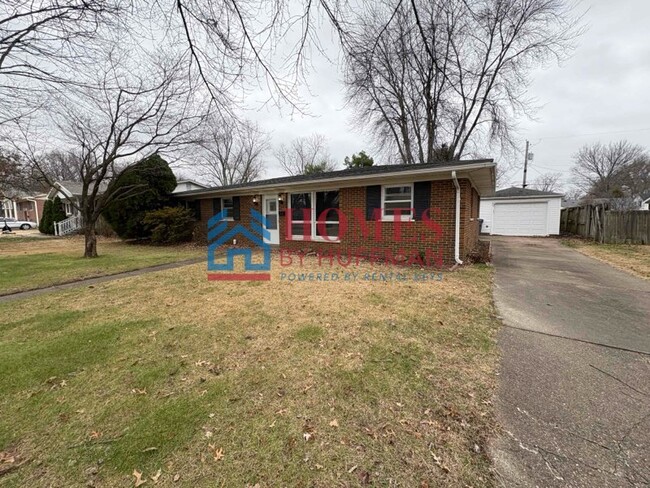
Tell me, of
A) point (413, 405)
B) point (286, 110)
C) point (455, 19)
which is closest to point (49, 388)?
point (413, 405)

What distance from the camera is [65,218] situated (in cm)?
2084

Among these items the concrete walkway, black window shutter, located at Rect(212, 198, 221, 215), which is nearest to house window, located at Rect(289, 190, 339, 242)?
the concrete walkway

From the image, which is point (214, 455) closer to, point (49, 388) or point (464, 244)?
point (49, 388)

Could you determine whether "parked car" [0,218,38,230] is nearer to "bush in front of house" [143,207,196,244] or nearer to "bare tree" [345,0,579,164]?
"bush in front of house" [143,207,196,244]

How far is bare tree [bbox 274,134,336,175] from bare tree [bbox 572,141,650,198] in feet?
97.0

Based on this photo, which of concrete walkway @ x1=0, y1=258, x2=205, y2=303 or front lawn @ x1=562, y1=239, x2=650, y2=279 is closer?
concrete walkway @ x1=0, y1=258, x2=205, y2=303

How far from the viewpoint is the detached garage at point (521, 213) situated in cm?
1638

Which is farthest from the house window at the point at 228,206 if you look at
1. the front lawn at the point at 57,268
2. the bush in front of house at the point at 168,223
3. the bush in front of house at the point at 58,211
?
the bush in front of house at the point at 58,211

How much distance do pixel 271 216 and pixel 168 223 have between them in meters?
5.09

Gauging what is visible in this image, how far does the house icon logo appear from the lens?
21.9 feet

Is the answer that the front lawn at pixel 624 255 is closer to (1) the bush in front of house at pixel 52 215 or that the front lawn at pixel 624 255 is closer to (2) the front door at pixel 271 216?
(2) the front door at pixel 271 216

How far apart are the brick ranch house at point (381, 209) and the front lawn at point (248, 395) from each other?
3420 millimetres

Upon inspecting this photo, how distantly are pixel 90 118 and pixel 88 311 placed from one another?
7.97 m

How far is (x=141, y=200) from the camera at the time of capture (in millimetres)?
13125
